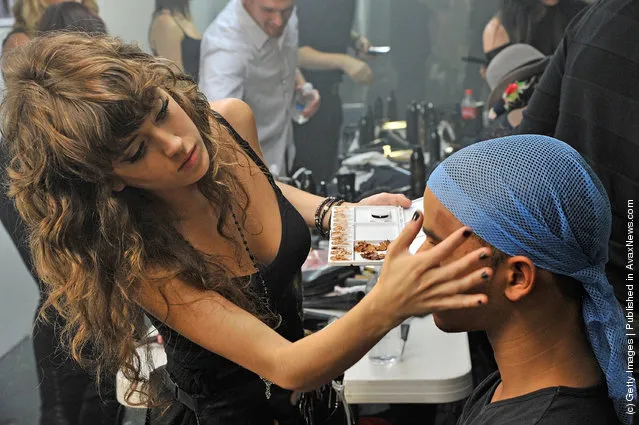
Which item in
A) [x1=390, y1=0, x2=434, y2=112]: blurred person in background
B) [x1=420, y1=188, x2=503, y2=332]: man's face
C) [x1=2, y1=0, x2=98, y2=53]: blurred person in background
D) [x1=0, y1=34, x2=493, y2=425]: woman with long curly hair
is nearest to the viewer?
[x1=420, y1=188, x2=503, y2=332]: man's face

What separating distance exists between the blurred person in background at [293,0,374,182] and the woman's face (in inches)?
76.4

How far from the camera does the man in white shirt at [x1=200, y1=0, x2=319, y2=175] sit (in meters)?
3.35

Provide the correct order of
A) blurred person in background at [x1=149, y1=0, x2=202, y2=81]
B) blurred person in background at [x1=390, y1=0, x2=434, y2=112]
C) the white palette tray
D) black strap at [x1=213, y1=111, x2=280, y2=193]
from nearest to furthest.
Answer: the white palette tray → black strap at [x1=213, y1=111, x2=280, y2=193] → blurred person in background at [x1=149, y1=0, x2=202, y2=81] → blurred person in background at [x1=390, y1=0, x2=434, y2=112]

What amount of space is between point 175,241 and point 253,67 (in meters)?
1.93

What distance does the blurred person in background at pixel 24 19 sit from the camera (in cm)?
298

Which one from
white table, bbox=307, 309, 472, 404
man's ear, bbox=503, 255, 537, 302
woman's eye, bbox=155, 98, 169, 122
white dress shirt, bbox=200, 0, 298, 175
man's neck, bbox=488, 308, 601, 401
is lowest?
white table, bbox=307, 309, 472, 404

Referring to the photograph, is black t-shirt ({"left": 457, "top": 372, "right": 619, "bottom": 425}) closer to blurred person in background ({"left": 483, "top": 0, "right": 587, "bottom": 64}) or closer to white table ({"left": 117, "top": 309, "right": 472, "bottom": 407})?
white table ({"left": 117, "top": 309, "right": 472, "bottom": 407})

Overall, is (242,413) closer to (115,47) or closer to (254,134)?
(254,134)

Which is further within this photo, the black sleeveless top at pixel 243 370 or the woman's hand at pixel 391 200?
the woman's hand at pixel 391 200

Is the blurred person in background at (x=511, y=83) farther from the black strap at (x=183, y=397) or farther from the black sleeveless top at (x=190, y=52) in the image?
the black strap at (x=183, y=397)

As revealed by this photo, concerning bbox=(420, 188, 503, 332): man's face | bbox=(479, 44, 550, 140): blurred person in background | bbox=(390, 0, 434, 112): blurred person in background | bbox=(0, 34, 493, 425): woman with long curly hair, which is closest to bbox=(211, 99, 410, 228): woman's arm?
bbox=(0, 34, 493, 425): woman with long curly hair

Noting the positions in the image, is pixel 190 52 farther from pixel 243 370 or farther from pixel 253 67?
pixel 243 370

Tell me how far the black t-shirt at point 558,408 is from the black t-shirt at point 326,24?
2.45 metres

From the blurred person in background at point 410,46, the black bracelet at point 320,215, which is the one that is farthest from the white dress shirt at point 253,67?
the black bracelet at point 320,215
